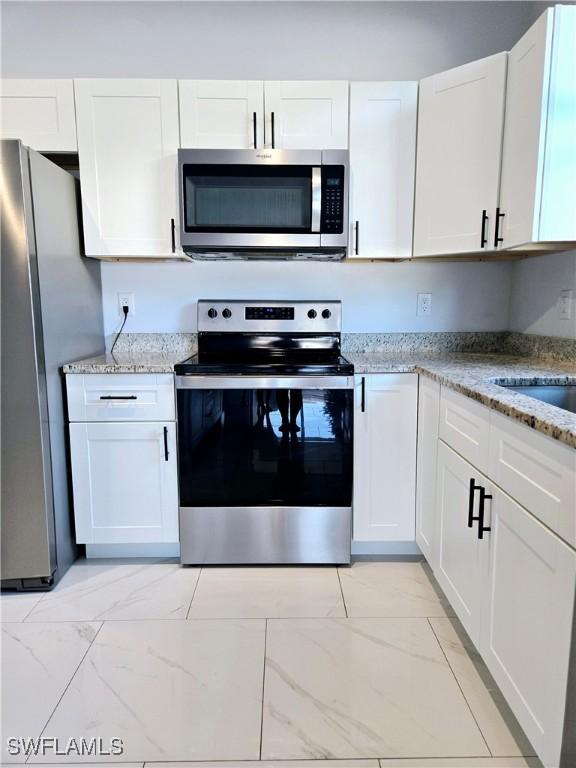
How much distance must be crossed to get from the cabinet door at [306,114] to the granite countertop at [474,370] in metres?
0.98

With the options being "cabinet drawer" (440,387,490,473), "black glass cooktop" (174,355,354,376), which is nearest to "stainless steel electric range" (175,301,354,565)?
"black glass cooktop" (174,355,354,376)

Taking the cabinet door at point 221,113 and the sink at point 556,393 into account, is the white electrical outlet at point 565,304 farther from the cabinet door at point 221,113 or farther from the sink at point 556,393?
the cabinet door at point 221,113

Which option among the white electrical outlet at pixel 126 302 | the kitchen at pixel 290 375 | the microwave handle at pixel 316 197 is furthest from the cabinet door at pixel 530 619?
the white electrical outlet at pixel 126 302

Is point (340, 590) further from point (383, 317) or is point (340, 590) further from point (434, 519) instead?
point (383, 317)

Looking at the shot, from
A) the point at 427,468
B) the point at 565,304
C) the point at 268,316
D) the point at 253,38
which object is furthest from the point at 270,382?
the point at 253,38

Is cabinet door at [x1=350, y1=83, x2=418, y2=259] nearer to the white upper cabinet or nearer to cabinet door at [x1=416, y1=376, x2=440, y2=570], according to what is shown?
the white upper cabinet

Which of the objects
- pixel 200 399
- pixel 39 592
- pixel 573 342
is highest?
pixel 573 342

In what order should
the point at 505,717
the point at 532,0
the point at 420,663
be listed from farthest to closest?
the point at 532,0 < the point at 420,663 < the point at 505,717

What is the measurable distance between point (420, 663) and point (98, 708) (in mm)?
970

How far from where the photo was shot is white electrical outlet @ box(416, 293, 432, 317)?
2.41 meters

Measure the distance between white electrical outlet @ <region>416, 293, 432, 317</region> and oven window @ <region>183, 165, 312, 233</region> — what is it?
77 cm

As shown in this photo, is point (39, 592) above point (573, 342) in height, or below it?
below

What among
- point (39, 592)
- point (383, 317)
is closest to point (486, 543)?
point (383, 317)

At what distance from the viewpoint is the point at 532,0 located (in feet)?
7.12
